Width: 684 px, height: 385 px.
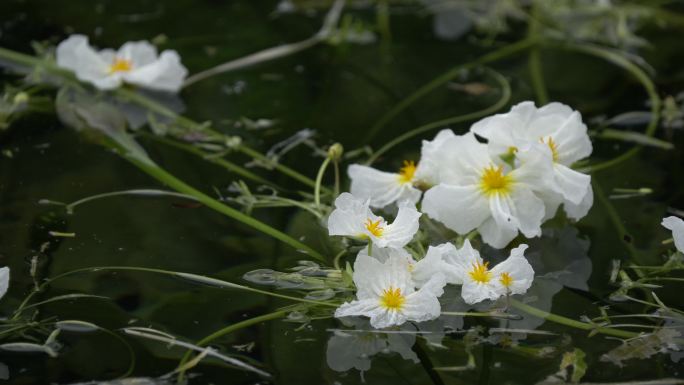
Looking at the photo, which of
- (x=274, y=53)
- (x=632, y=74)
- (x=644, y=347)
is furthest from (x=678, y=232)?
(x=274, y=53)

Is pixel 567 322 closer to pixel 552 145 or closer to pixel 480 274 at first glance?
pixel 480 274

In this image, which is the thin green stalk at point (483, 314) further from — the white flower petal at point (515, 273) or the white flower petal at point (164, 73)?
the white flower petal at point (164, 73)

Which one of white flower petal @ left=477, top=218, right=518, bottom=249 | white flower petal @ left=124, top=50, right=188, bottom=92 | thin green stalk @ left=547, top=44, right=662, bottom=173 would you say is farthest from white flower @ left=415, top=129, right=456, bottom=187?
white flower petal @ left=124, top=50, right=188, bottom=92

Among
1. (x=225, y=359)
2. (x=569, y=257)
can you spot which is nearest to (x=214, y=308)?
(x=225, y=359)

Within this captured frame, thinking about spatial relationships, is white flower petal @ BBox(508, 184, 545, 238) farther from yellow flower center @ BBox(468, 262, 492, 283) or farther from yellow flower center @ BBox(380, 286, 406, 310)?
yellow flower center @ BBox(380, 286, 406, 310)

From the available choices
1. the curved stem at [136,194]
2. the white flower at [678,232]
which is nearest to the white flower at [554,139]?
the white flower at [678,232]

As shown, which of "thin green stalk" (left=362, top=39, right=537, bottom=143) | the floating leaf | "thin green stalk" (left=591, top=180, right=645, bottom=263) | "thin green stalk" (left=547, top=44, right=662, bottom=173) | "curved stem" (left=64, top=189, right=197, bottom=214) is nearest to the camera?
the floating leaf

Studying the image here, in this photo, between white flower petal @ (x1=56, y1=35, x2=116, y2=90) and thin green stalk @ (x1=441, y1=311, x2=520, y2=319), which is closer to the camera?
thin green stalk @ (x1=441, y1=311, x2=520, y2=319)
